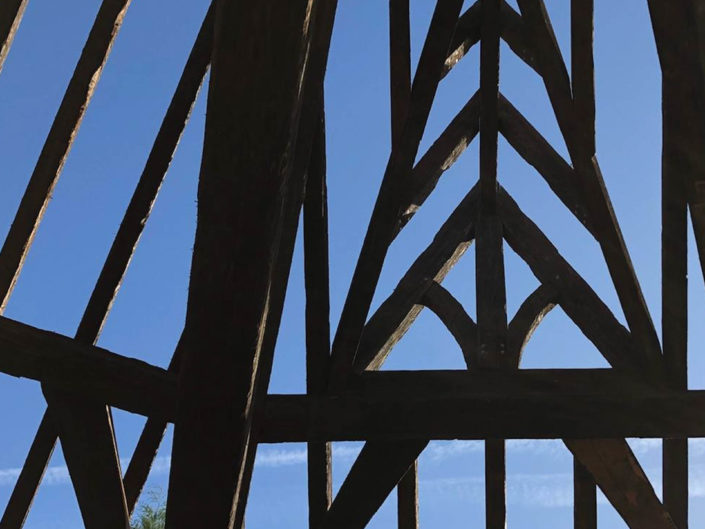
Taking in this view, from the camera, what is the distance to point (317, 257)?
386 centimetres

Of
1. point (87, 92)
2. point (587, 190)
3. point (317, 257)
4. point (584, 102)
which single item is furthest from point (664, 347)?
point (87, 92)

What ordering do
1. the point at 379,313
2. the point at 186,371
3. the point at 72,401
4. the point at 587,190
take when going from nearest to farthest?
the point at 186,371 < the point at 72,401 < the point at 587,190 < the point at 379,313

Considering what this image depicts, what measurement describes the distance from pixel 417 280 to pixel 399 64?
1.39m

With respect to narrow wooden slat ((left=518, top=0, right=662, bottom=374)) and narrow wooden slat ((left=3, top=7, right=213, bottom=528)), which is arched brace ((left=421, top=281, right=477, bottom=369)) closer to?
narrow wooden slat ((left=518, top=0, right=662, bottom=374))

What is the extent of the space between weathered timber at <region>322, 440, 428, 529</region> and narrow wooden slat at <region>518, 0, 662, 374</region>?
98cm

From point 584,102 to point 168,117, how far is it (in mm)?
1734

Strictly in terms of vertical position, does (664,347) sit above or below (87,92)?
below

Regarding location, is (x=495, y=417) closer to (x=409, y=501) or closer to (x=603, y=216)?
(x=603, y=216)

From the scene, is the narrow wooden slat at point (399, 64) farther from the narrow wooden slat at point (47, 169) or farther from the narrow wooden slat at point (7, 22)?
the narrow wooden slat at point (7, 22)

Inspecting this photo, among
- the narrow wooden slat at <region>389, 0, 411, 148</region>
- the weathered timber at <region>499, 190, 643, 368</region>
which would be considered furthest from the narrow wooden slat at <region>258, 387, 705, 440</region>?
the narrow wooden slat at <region>389, 0, 411, 148</region>

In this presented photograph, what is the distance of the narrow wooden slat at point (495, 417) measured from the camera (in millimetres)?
3713

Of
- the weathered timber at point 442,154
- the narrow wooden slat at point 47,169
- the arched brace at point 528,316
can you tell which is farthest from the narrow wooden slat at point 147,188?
the arched brace at point 528,316

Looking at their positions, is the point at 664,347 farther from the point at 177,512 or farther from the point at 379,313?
the point at 177,512

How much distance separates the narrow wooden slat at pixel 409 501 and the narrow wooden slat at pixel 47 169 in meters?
2.50
